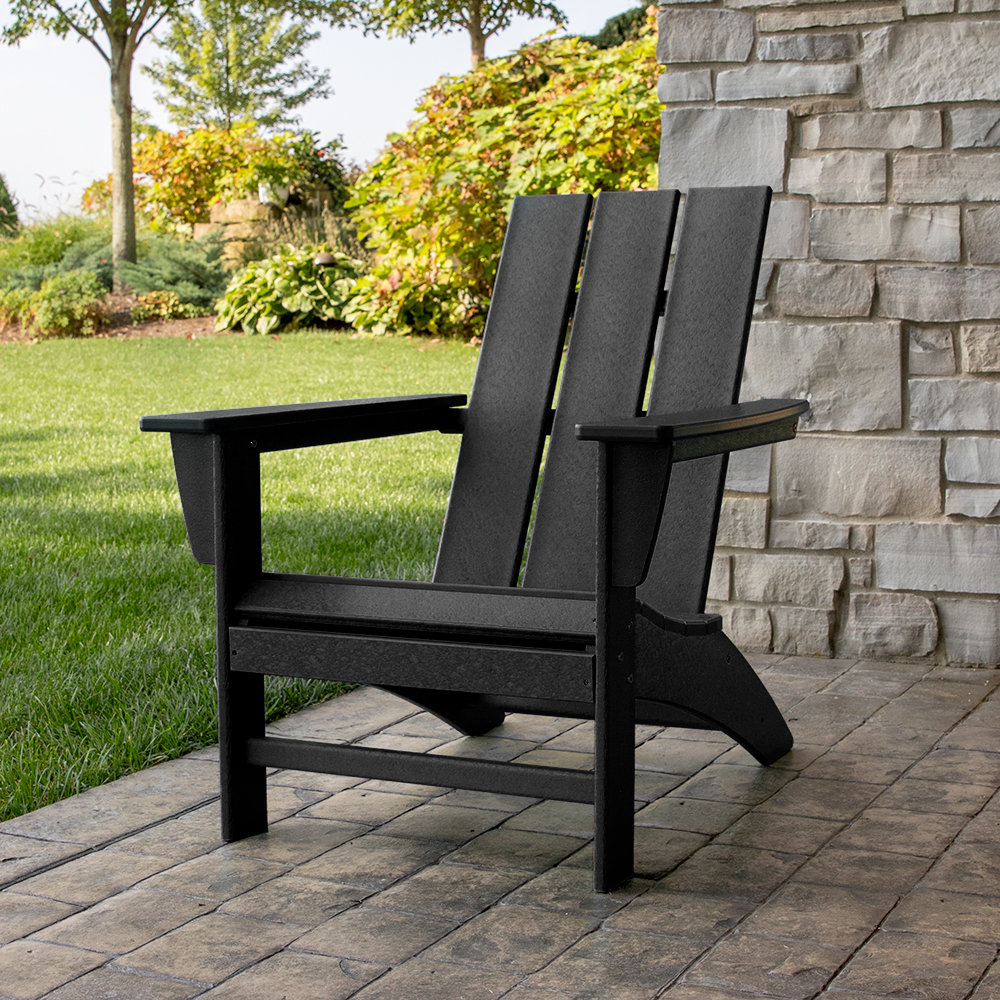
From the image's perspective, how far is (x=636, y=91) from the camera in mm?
8828

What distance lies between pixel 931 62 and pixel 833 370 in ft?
2.44

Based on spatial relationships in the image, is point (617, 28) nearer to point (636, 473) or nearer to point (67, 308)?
point (67, 308)

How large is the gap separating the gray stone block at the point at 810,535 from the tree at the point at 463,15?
14.2m

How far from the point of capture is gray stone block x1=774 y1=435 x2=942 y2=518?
3.19 meters

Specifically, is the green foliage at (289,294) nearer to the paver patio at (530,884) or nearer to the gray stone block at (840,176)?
the gray stone block at (840,176)

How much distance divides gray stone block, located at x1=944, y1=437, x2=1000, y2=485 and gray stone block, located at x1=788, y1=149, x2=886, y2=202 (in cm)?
61

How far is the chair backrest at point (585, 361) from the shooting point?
2482 mm

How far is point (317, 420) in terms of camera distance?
223 cm

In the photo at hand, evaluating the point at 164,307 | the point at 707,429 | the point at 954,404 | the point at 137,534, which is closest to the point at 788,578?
the point at 954,404

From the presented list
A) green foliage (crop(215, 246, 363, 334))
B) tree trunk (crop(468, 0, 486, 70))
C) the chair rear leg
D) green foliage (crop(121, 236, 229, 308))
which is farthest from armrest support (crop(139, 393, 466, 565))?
tree trunk (crop(468, 0, 486, 70))

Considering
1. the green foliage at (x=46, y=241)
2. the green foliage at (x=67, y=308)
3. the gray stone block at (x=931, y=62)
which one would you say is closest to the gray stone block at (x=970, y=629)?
the gray stone block at (x=931, y=62)

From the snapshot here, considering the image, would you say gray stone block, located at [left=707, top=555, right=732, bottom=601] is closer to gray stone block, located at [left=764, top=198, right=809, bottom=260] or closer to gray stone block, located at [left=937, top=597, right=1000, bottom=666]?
gray stone block, located at [left=937, top=597, right=1000, bottom=666]

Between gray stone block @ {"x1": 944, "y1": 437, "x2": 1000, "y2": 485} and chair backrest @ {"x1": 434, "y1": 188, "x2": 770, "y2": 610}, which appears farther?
gray stone block @ {"x1": 944, "y1": 437, "x2": 1000, "y2": 485}

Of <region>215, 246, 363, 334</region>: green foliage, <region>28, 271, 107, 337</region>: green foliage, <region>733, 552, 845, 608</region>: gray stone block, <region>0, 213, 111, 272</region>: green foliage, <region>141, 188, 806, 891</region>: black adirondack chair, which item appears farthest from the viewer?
<region>0, 213, 111, 272</region>: green foliage
